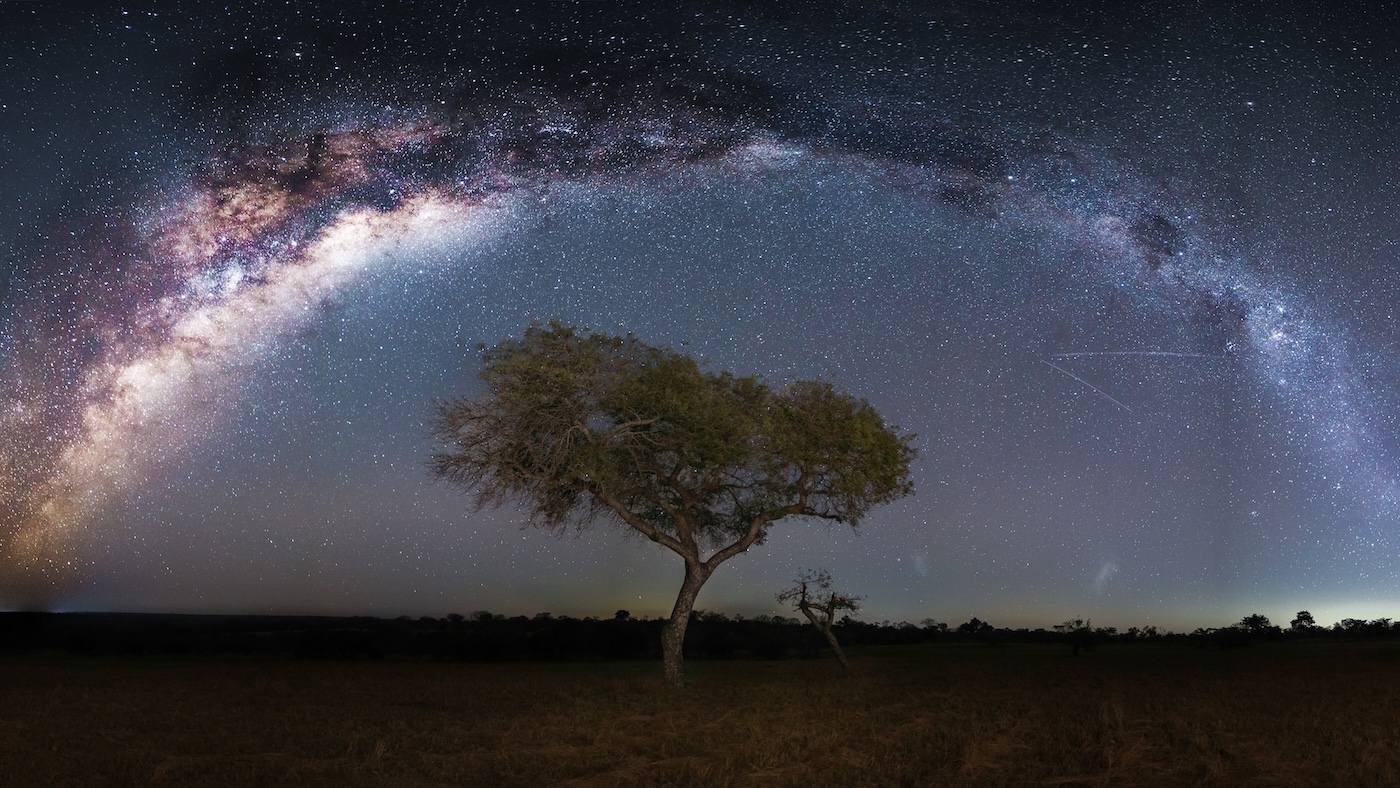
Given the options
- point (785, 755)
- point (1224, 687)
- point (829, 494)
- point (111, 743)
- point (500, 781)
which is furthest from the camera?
point (829, 494)

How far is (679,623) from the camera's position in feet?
92.6

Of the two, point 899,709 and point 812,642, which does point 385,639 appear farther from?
point 899,709

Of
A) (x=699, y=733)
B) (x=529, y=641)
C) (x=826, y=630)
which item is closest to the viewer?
(x=699, y=733)

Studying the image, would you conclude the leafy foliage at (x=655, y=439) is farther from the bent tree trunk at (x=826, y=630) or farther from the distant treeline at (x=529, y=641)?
the distant treeline at (x=529, y=641)

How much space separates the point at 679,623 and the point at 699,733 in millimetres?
11543

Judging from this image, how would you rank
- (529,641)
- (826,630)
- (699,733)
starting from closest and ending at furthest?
1. (699,733)
2. (826,630)
3. (529,641)

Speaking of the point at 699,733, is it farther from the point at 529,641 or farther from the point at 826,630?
the point at 529,641

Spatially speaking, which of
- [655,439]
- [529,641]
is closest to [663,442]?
[655,439]

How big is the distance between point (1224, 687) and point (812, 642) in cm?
4409

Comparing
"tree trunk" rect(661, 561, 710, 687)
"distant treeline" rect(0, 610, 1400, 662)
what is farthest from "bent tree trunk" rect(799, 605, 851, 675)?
"distant treeline" rect(0, 610, 1400, 662)

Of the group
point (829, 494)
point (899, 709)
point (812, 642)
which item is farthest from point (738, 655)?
point (899, 709)

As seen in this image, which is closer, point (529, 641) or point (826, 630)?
point (826, 630)

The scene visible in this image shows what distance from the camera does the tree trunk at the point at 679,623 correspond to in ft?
91.7

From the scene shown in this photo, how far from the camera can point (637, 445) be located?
1107 inches
